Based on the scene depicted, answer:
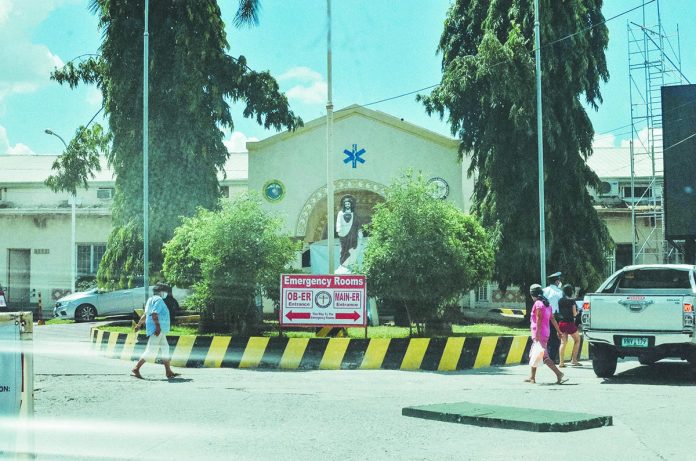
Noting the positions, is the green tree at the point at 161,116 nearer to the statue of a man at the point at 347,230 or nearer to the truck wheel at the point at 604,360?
the statue of a man at the point at 347,230

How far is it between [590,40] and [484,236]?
449 inches

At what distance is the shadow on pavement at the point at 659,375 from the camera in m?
13.8

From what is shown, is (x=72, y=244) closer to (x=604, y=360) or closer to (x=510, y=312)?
(x=510, y=312)

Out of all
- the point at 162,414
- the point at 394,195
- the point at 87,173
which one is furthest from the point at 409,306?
the point at 87,173

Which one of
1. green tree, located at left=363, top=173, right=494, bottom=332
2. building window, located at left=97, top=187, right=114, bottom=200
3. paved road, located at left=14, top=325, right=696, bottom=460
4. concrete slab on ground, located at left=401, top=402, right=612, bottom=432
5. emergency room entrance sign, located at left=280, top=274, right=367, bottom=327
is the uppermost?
building window, located at left=97, top=187, right=114, bottom=200

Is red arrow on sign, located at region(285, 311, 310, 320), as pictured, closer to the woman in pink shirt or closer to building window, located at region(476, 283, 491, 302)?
the woman in pink shirt

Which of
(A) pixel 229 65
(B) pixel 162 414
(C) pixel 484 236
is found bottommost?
(B) pixel 162 414

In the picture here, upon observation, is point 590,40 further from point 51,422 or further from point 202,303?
point 51,422

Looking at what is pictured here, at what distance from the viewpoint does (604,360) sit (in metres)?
14.3

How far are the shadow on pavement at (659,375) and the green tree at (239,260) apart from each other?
24.3 feet

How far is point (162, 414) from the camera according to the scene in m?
10.2

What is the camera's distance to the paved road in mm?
7969

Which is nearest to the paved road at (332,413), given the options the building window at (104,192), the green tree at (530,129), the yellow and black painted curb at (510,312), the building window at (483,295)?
the green tree at (530,129)

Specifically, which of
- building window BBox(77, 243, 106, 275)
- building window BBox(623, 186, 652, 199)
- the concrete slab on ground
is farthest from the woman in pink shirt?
building window BBox(77, 243, 106, 275)
